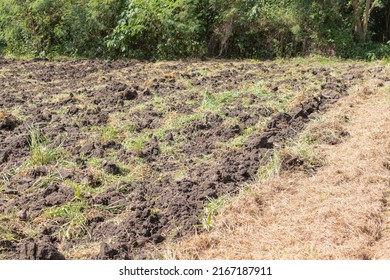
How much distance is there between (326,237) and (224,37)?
10496 millimetres

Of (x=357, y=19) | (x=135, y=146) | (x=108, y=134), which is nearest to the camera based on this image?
(x=135, y=146)

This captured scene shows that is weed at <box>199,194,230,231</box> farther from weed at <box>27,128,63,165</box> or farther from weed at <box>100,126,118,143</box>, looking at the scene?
weed at <box>100,126,118,143</box>

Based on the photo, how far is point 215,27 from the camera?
14.5 m

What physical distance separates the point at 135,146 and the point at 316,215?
2.56 meters

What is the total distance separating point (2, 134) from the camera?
7.20 metres

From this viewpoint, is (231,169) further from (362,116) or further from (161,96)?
(161,96)

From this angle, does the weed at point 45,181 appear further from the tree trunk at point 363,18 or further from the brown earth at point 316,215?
the tree trunk at point 363,18

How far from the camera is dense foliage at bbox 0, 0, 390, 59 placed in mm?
13703

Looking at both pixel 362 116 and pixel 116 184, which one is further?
pixel 362 116

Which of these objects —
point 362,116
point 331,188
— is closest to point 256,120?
point 362,116

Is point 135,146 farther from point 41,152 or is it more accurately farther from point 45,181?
point 45,181

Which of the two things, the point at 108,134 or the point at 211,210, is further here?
the point at 108,134

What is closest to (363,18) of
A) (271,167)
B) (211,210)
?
(271,167)

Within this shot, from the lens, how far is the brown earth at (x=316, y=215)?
4.16 metres
